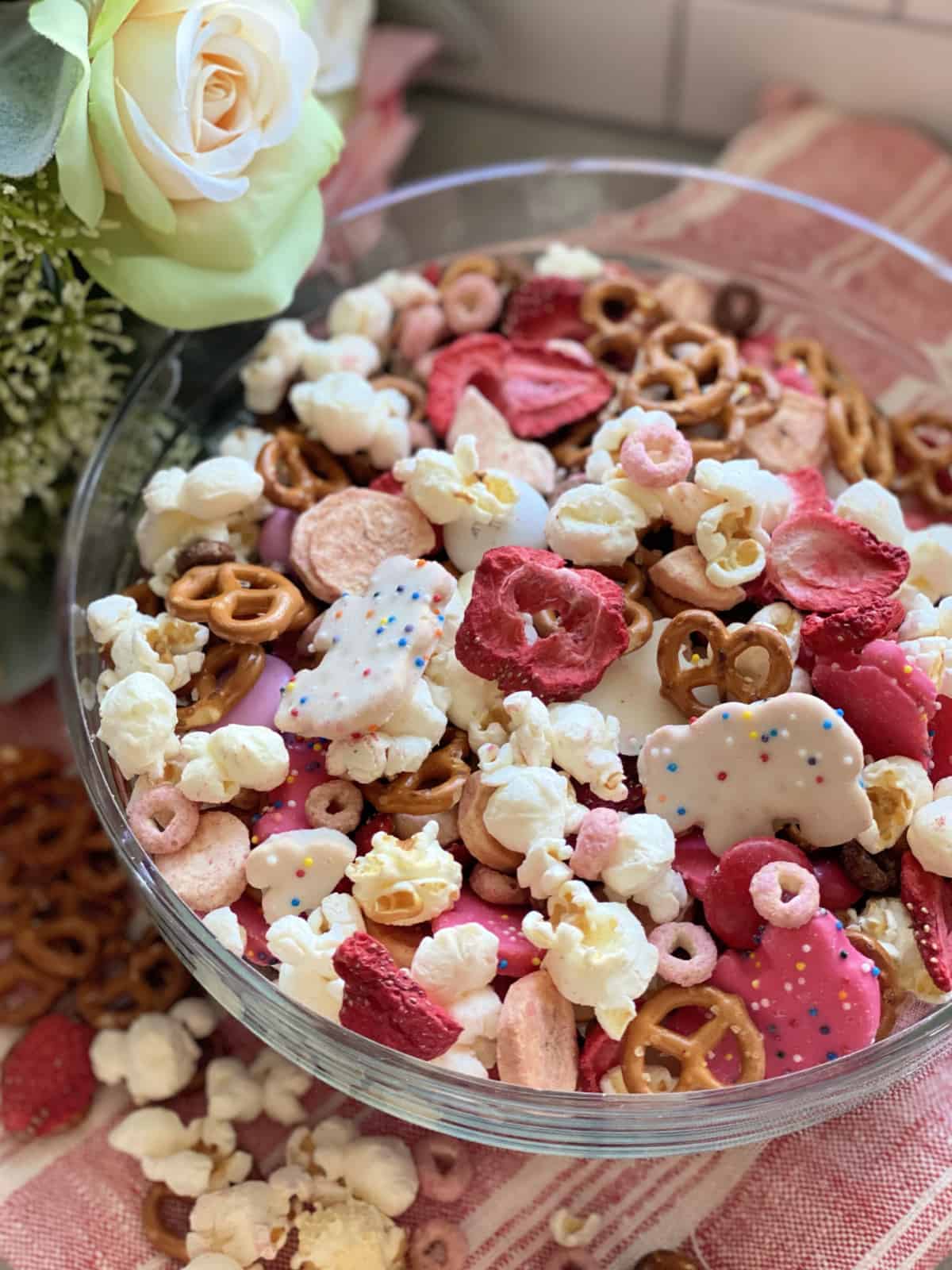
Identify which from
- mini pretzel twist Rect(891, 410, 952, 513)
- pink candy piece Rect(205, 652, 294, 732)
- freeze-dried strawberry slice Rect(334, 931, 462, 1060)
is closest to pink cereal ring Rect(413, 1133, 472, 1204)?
freeze-dried strawberry slice Rect(334, 931, 462, 1060)

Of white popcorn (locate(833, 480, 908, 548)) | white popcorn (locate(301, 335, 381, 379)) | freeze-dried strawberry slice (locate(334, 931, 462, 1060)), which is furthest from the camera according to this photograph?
white popcorn (locate(301, 335, 381, 379))

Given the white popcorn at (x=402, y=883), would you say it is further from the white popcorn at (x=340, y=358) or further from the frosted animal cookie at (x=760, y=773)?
the white popcorn at (x=340, y=358)

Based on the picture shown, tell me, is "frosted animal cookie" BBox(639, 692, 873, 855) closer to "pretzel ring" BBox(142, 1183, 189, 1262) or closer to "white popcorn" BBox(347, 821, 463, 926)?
"white popcorn" BBox(347, 821, 463, 926)

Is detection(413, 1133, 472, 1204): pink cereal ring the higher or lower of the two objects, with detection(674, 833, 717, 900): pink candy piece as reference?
lower

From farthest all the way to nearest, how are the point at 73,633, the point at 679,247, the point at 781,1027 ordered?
the point at 679,247, the point at 73,633, the point at 781,1027

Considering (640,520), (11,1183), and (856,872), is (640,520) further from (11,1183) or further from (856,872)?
(11,1183)

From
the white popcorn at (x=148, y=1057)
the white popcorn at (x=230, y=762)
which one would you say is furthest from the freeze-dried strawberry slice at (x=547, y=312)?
the white popcorn at (x=148, y=1057)

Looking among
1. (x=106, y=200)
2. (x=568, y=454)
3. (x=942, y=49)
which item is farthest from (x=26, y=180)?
(x=942, y=49)

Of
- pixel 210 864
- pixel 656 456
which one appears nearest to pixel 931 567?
Result: pixel 656 456
